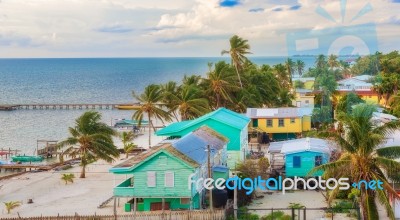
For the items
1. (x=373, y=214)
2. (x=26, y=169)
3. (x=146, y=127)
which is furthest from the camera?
(x=146, y=127)

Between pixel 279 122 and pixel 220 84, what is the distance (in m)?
10.2

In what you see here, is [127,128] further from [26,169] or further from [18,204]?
[18,204]

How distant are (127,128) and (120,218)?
62041 mm

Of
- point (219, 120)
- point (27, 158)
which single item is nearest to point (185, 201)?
point (219, 120)

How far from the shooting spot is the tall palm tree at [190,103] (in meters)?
59.2

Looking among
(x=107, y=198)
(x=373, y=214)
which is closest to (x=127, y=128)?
(x=107, y=198)

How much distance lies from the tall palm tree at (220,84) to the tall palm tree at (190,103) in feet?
18.4

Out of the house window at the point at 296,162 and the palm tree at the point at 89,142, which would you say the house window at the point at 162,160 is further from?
the palm tree at the point at 89,142

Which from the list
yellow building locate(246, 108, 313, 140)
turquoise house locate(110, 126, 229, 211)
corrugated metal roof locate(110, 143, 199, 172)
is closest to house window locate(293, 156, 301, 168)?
turquoise house locate(110, 126, 229, 211)

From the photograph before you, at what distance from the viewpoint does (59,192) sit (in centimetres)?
4016

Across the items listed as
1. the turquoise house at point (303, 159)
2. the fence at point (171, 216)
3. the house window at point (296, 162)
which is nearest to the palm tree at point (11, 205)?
the fence at point (171, 216)

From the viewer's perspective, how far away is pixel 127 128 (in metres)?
89.8

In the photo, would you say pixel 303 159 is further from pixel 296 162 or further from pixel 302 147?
pixel 302 147

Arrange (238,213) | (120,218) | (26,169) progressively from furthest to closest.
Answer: (26,169) → (238,213) → (120,218)
